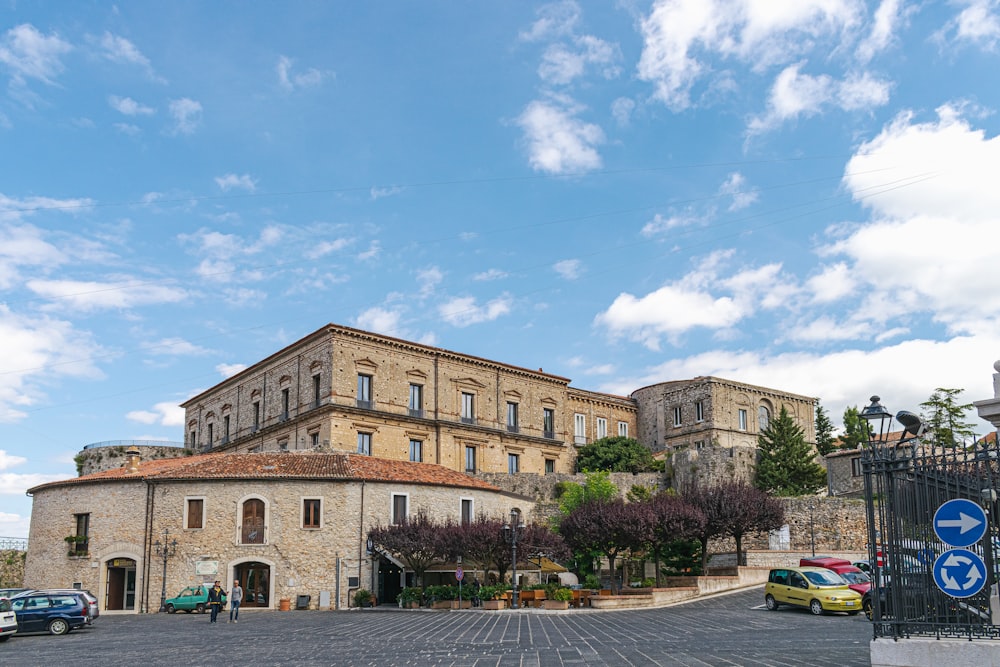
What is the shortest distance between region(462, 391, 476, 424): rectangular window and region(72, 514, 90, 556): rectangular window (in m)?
25.6

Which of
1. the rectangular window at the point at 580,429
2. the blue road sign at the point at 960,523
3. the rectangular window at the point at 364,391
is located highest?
the rectangular window at the point at 364,391

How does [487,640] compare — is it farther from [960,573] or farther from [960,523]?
[960,523]

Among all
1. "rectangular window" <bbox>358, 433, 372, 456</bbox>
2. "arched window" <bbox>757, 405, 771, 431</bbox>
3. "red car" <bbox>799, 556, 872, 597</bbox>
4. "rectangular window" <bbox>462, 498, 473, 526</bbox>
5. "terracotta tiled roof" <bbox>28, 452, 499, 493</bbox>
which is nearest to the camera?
"red car" <bbox>799, 556, 872, 597</bbox>

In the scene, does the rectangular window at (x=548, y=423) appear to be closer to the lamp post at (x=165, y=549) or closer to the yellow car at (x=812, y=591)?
the lamp post at (x=165, y=549)

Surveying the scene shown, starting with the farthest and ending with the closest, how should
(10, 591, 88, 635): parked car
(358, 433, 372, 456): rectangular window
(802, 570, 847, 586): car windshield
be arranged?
(358, 433, 372, 456): rectangular window < (802, 570, 847, 586): car windshield < (10, 591, 88, 635): parked car

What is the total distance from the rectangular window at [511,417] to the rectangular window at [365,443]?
1174cm

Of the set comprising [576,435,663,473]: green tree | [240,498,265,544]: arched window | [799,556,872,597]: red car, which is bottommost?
[799,556,872,597]: red car

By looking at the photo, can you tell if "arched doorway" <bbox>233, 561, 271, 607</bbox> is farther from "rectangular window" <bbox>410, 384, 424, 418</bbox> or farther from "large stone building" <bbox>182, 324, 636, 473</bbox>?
"rectangular window" <bbox>410, 384, 424, 418</bbox>

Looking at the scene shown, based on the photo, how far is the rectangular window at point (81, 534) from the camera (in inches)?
1666

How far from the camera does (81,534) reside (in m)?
42.9

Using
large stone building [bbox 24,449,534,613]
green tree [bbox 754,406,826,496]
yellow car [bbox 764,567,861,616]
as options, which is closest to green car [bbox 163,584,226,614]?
large stone building [bbox 24,449,534,613]

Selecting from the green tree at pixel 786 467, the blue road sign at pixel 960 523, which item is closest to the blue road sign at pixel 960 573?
the blue road sign at pixel 960 523

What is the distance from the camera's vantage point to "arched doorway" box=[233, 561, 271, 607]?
132ft

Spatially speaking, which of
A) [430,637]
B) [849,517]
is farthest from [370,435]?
[430,637]
